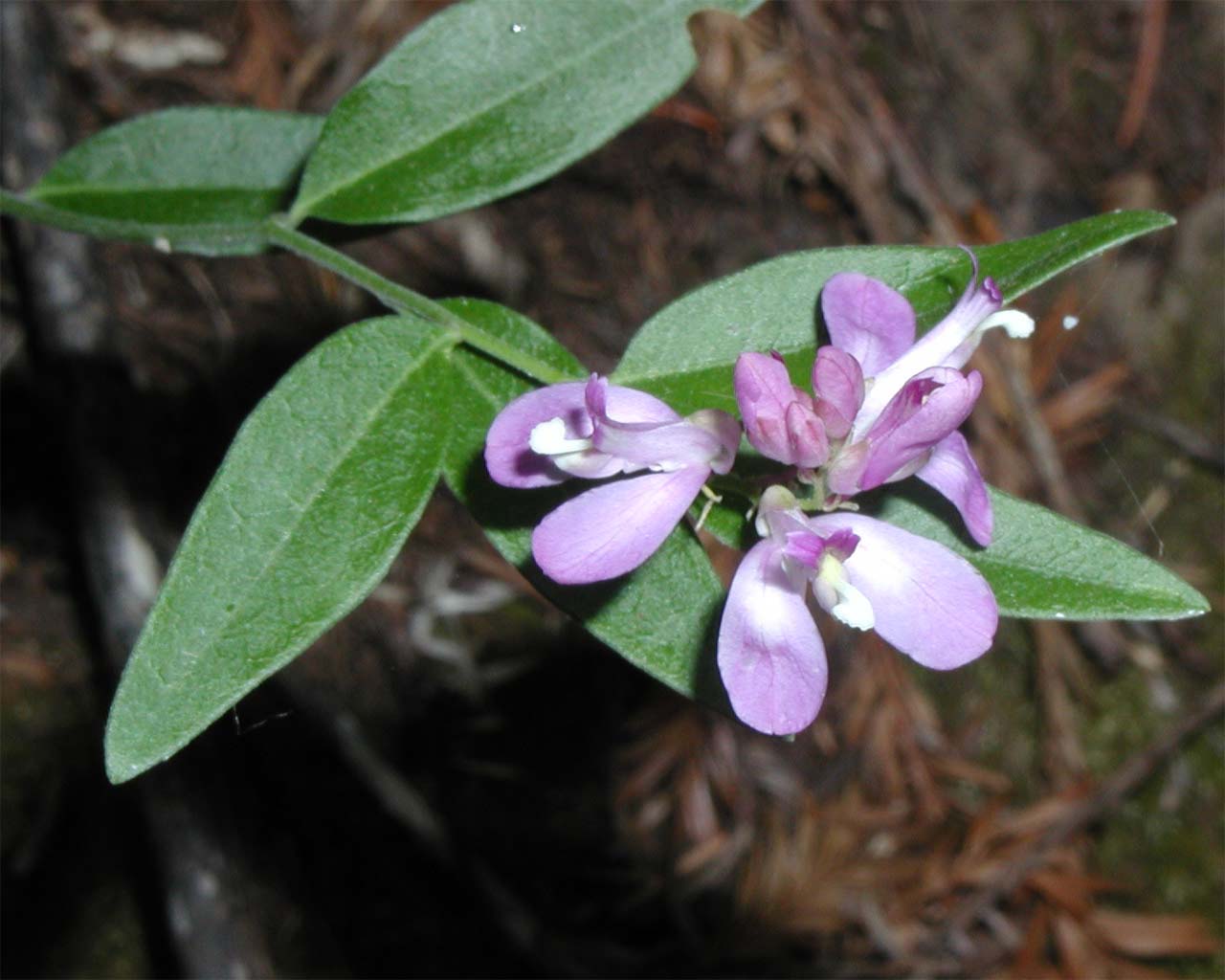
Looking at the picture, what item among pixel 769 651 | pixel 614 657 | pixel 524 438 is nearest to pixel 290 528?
pixel 524 438

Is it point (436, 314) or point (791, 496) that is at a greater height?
point (436, 314)

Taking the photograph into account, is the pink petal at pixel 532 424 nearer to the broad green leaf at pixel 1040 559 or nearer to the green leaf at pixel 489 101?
the broad green leaf at pixel 1040 559

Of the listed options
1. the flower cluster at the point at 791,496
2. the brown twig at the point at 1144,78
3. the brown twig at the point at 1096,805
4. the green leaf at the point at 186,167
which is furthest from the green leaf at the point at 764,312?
the brown twig at the point at 1144,78

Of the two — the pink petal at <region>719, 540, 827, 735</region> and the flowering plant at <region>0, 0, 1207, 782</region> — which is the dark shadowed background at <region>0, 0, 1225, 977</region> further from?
the pink petal at <region>719, 540, 827, 735</region>

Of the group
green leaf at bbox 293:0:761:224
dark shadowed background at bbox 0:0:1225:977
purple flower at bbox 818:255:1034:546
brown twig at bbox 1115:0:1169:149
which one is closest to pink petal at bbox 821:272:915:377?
purple flower at bbox 818:255:1034:546

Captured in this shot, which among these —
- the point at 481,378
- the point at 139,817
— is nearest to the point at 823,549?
the point at 481,378

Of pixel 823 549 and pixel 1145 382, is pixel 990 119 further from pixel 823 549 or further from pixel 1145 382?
pixel 823 549

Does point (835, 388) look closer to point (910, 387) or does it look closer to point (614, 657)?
point (910, 387)
